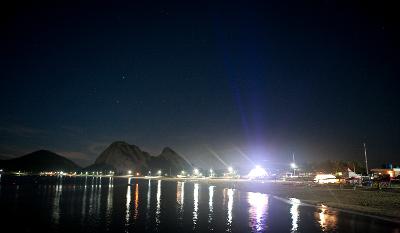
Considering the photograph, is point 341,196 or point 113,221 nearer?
point 113,221

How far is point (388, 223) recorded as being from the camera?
123ft

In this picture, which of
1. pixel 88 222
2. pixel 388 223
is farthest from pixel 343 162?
pixel 88 222

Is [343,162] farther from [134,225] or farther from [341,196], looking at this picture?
[134,225]

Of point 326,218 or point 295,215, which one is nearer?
point 326,218

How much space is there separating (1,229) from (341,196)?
48.2 m

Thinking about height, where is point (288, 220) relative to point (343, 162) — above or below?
below

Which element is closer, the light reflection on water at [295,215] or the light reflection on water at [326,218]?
the light reflection on water at [326,218]

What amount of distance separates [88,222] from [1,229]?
879cm

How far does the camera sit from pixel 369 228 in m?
35.3

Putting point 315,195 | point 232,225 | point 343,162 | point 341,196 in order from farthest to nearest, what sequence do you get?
point 343,162 → point 315,195 → point 341,196 → point 232,225

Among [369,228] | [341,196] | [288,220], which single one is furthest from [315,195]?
[369,228]

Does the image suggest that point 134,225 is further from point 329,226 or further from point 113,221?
point 329,226

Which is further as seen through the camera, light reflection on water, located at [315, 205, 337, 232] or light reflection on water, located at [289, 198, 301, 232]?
light reflection on water, located at [289, 198, 301, 232]

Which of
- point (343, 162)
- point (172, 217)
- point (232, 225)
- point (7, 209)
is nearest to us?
point (232, 225)
